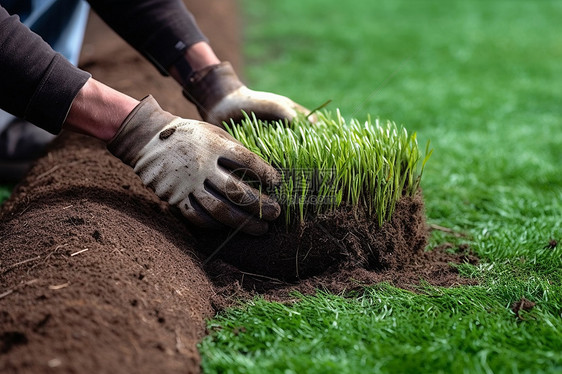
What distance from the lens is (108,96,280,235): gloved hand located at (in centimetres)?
226

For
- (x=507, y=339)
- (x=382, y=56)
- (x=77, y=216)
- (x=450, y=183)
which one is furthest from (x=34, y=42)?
(x=382, y=56)

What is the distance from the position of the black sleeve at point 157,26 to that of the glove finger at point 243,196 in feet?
3.57

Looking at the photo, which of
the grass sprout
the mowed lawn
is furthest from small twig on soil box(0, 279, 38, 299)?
the grass sprout

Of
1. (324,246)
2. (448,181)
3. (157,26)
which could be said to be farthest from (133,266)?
(448,181)

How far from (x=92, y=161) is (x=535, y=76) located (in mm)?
5380

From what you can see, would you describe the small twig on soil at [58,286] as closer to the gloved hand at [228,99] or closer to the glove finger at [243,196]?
the glove finger at [243,196]

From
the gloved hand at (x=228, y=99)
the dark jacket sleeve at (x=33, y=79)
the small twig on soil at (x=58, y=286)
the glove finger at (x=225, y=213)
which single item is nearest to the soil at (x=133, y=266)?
the small twig on soil at (x=58, y=286)

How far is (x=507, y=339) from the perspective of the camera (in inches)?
72.7

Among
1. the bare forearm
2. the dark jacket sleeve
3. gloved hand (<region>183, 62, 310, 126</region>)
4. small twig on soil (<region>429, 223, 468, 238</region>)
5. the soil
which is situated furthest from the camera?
small twig on soil (<region>429, 223, 468, 238</region>)

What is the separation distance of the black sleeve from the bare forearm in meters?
0.80

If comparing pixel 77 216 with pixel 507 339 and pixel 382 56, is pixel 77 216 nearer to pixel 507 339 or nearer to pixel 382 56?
pixel 507 339

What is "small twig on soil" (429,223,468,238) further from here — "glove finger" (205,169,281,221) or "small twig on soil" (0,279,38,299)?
"small twig on soil" (0,279,38,299)

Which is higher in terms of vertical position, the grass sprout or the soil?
the grass sprout

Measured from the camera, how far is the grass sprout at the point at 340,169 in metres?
2.30
